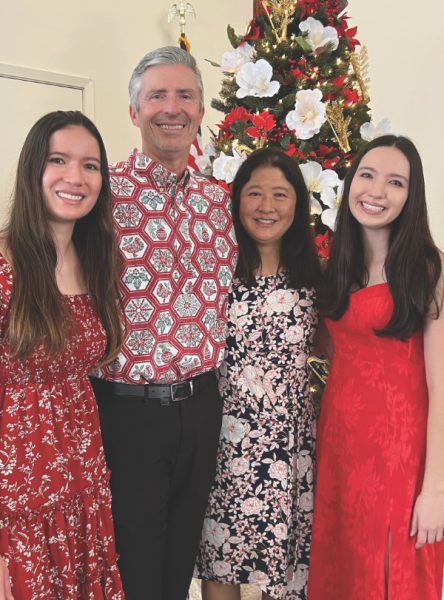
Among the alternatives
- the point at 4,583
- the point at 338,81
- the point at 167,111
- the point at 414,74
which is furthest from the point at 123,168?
the point at 414,74

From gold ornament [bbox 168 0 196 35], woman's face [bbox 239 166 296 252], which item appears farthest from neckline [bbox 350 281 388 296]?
gold ornament [bbox 168 0 196 35]

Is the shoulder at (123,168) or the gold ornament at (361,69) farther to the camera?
the gold ornament at (361,69)

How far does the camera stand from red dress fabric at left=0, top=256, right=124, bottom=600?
1315 millimetres

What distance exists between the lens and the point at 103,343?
1499 millimetres

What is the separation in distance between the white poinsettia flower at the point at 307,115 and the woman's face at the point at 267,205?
1.44 feet

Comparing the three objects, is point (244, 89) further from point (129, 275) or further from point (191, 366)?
point (191, 366)

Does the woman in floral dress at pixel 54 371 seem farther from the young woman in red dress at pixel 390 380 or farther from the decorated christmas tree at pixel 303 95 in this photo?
the decorated christmas tree at pixel 303 95

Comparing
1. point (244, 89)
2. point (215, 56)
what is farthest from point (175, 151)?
point (215, 56)

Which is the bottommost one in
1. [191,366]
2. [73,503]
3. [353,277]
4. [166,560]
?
[166,560]

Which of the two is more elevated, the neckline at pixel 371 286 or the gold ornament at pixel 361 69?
the gold ornament at pixel 361 69

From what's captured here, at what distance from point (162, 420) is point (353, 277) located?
677 mm

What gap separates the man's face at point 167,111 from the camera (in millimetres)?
1855

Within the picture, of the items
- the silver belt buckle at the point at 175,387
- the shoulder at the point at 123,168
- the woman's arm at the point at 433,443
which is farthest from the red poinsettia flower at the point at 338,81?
the silver belt buckle at the point at 175,387

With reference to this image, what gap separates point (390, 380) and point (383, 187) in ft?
1.71
